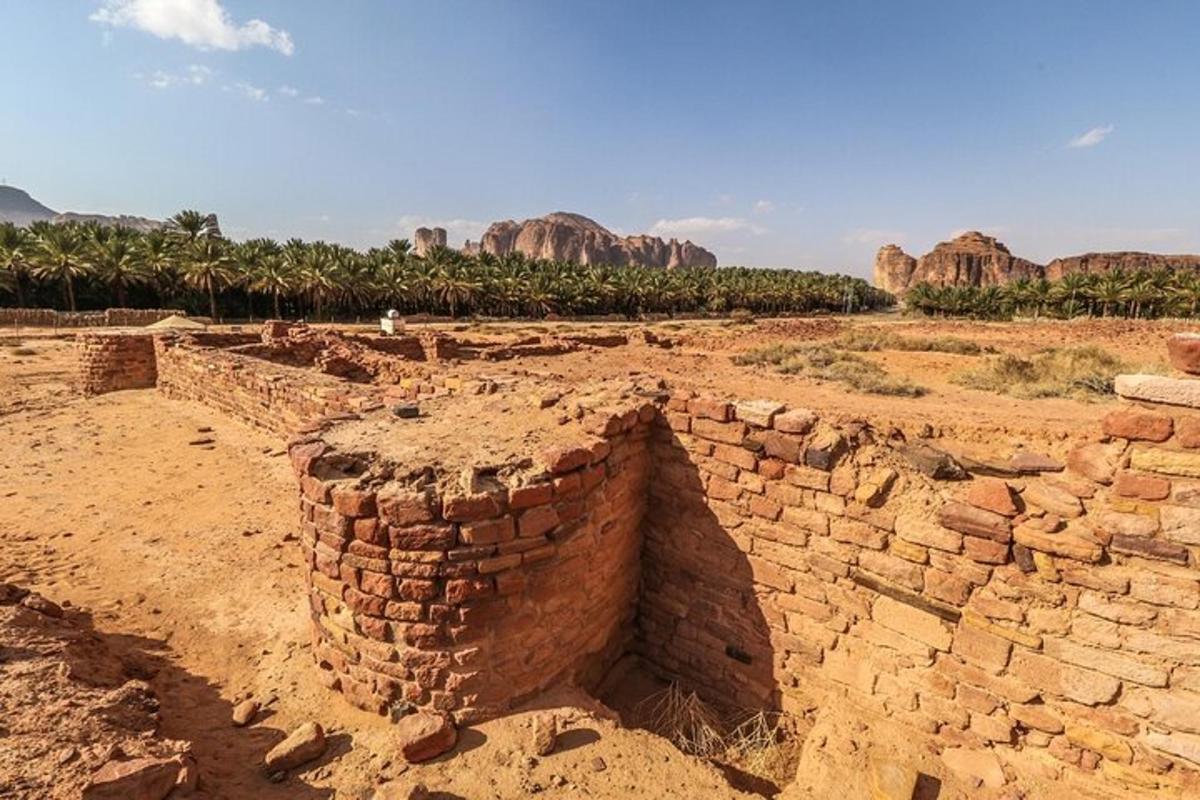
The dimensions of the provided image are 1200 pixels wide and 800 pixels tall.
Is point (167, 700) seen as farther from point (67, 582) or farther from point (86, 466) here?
point (86, 466)

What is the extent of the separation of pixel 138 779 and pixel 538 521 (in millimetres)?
2283

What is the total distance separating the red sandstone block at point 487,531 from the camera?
144 inches

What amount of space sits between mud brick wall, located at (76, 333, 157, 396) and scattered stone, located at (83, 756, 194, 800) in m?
16.1

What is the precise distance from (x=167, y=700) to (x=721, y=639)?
164 inches

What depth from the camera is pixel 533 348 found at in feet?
79.6

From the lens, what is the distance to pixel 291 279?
133ft

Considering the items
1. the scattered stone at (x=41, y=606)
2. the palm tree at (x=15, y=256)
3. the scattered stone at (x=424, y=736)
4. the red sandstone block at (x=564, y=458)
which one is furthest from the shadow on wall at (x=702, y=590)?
the palm tree at (x=15, y=256)

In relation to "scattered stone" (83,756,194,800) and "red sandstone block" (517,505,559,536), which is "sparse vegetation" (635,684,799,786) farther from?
"scattered stone" (83,756,194,800)

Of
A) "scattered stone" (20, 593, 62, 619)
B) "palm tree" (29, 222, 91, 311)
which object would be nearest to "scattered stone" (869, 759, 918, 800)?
"scattered stone" (20, 593, 62, 619)

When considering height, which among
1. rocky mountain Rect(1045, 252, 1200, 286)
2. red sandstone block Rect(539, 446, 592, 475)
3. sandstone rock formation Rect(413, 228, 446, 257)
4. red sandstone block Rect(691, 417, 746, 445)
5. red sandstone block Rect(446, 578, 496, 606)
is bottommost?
red sandstone block Rect(446, 578, 496, 606)

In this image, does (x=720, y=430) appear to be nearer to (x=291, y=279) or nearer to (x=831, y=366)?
(x=831, y=366)

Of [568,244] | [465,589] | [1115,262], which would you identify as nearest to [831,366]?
[465,589]

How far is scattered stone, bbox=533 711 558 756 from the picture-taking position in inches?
140

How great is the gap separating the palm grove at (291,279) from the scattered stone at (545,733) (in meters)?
42.6
